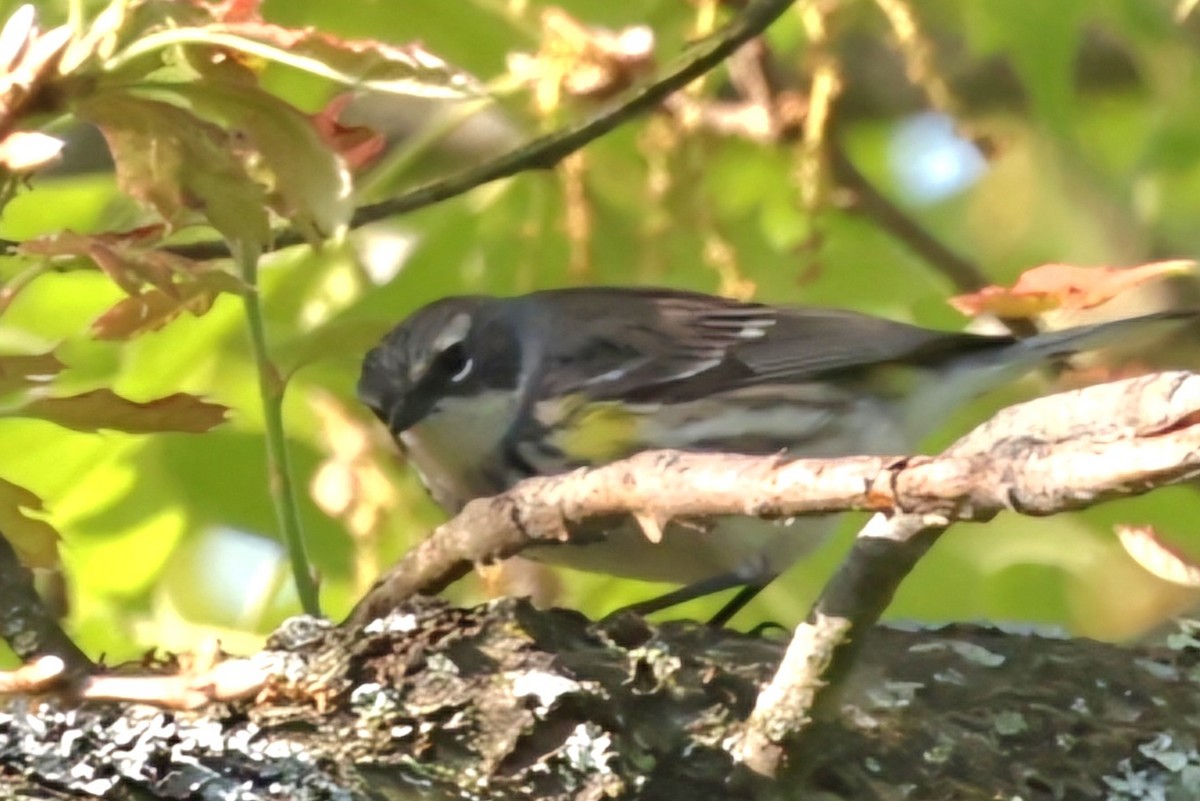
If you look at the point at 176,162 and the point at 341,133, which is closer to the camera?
the point at 176,162

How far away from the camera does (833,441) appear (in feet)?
7.82

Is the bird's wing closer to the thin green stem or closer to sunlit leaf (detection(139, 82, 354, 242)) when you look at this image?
the thin green stem

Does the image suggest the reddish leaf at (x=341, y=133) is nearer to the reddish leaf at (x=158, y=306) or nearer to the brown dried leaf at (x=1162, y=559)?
the reddish leaf at (x=158, y=306)

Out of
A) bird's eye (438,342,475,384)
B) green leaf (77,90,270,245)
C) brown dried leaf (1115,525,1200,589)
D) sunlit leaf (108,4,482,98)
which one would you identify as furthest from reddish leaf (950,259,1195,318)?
bird's eye (438,342,475,384)

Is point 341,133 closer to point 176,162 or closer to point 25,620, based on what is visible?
point 176,162

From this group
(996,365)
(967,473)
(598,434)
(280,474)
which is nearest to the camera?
(967,473)

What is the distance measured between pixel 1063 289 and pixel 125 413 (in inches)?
29.6

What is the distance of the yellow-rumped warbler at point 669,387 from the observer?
7.05 feet

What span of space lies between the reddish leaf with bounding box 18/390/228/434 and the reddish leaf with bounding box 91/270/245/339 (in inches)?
2.9

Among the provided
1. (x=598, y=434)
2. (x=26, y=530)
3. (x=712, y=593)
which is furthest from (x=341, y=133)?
(x=712, y=593)

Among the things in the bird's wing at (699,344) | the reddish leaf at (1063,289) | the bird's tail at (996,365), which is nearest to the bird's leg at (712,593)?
the bird's wing at (699,344)

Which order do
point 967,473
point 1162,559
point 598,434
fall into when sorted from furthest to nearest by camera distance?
point 598,434 < point 1162,559 < point 967,473

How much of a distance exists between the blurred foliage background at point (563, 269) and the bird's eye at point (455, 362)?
0.08m

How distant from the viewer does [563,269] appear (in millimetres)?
2469
